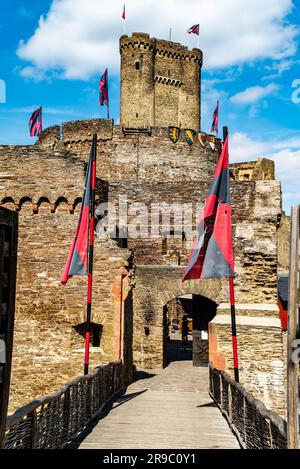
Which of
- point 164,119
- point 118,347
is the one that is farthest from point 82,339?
point 164,119

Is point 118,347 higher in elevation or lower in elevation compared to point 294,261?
lower

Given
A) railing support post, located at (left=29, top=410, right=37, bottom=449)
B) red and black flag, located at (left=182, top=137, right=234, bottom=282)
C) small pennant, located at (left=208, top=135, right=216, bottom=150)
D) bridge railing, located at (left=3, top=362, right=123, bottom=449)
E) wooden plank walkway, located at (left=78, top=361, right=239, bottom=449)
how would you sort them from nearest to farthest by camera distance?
1. bridge railing, located at (left=3, top=362, right=123, bottom=449)
2. railing support post, located at (left=29, top=410, right=37, bottom=449)
3. wooden plank walkway, located at (left=78, top=361, right=239, bottom=449)
4. red and black flag, located at (left=182, top=137, right=234, bottom=282)
5. small pennant, located at (left=208, top=135, right=216, bottom=150)

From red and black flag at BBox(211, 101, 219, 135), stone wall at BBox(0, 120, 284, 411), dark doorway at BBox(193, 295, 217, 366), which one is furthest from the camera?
red and black flag at BBox(211, 101, 219, 135)

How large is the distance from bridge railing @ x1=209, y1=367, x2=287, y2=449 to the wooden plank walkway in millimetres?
202

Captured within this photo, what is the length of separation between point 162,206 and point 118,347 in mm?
9940

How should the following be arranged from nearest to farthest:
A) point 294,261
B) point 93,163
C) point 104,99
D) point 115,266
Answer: point 294,261 < point 93,163 < point 115,266 < point 104,99

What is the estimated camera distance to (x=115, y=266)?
519 inches

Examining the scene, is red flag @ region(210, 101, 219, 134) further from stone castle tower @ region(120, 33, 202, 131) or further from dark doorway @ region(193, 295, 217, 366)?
dark doorway @ region(193, 295, 217, 366)

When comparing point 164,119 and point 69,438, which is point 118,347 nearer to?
point 69,438

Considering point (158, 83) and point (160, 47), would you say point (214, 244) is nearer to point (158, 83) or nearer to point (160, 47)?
point (158, 83)

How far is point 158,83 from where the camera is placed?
160 ft

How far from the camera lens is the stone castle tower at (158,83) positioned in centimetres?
4753

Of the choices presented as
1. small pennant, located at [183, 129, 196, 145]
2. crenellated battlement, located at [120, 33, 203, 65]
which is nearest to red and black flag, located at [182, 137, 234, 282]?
small pennant, located at [183, 129, 196, 145]

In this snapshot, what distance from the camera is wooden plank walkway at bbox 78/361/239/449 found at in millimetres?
6598
